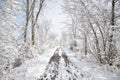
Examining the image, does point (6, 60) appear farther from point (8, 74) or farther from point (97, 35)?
point (97, 35)

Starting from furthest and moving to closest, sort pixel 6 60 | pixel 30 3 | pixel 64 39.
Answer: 1. pixel 64 39
2. pixel 30 3
3. pixel 6 60

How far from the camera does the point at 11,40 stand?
507cm

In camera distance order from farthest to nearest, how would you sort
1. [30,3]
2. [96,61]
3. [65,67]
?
[30,3], [96,61], [65,67]

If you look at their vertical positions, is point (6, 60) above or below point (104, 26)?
below

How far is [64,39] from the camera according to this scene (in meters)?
79.8

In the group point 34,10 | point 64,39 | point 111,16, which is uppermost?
point 34,10

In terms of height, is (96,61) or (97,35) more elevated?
(97,35)

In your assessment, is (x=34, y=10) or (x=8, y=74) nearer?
(x=8, y=74)

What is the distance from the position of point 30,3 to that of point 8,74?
11.0 meters

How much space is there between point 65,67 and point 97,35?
154 inches

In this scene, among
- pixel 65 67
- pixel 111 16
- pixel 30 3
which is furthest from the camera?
pixel 30 3

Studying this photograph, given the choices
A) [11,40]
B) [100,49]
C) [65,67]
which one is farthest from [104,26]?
[11,40]

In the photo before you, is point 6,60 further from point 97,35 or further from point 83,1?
point 83,1

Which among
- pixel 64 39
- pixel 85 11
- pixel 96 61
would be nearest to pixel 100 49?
pixel 96 61
